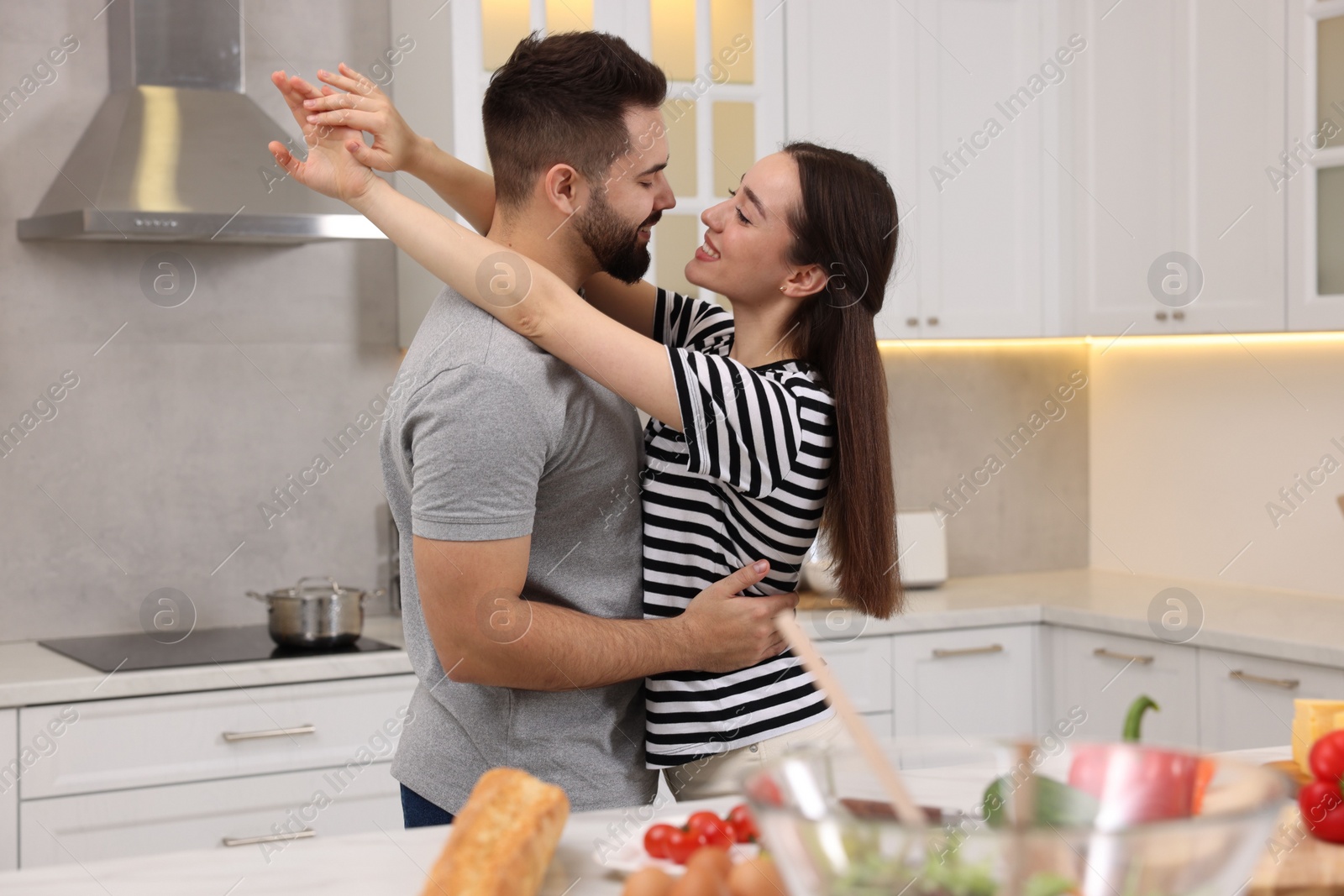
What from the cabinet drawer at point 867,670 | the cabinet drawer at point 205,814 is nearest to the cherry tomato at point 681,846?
the cabinet drawer at point 205,814

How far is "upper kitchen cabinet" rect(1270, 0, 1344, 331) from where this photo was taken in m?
2.70

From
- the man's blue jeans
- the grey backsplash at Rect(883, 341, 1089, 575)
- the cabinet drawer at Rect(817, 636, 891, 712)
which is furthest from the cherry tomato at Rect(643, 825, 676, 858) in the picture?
the grey backsplash at Rect(883, 341, 1089, 575)

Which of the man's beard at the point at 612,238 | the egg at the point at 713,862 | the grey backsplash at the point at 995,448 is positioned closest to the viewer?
the egg at the point at 713,862

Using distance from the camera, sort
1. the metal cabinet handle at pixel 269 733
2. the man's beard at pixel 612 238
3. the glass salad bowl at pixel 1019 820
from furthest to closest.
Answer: the metal cabinet handle at pixel 269 733 → the man's beard at pixel 612 238 → the glass salad bowl at pixel 1019 820

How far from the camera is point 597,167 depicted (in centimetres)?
144

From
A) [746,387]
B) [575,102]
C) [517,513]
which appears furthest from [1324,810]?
[575,102]

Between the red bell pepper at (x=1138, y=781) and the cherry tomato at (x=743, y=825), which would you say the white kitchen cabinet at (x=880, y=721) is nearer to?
the cherry tomato at (x=743, y=825)

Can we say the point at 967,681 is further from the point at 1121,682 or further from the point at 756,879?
the point at 756,879

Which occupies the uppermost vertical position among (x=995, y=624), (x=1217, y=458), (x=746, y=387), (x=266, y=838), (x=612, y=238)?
(x=612, y=238)

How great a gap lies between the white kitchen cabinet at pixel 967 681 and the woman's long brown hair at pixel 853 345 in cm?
144

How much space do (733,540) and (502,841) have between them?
0.60 meters

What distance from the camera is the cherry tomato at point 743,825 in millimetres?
995

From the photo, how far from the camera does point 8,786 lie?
7.25ft

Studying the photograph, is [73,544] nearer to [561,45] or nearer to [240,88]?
[240,88]
